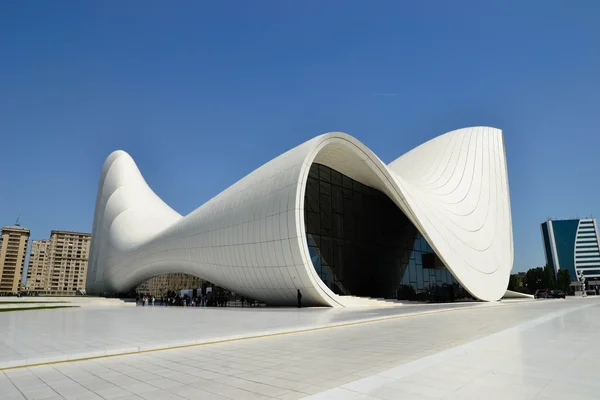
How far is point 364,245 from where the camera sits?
29.0 meters

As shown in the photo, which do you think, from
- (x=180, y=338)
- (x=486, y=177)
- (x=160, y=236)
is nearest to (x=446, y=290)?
(x=486, y=177)

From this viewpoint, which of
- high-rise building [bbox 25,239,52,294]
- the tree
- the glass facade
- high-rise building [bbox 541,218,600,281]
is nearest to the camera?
the glass facade

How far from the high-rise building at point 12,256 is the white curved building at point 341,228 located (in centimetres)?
10758

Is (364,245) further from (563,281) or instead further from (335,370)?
(563,281)

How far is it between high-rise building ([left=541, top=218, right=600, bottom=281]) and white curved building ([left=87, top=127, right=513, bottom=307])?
405 ft

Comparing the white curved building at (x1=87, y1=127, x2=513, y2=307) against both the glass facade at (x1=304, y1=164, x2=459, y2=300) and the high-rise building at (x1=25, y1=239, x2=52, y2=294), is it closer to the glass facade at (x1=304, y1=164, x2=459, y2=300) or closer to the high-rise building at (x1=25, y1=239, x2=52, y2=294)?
the glass facade at (x1=304, y1=164, x2=459, y2=300)

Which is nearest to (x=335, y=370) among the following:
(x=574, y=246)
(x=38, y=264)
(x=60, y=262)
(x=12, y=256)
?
(x=60, y=262)

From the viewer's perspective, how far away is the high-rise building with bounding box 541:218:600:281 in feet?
438

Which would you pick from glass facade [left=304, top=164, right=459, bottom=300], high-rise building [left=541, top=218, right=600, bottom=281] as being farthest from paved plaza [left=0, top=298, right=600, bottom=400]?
high-rise building [left=541, top=218, right=600, bottom=281]

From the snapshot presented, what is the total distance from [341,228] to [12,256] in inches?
5491

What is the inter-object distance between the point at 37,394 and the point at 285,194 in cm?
1450

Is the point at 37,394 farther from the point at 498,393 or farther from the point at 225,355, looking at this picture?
the point at 498,393

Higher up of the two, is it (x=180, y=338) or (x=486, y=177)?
(x=486, y=177)

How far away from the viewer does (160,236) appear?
31578mm
